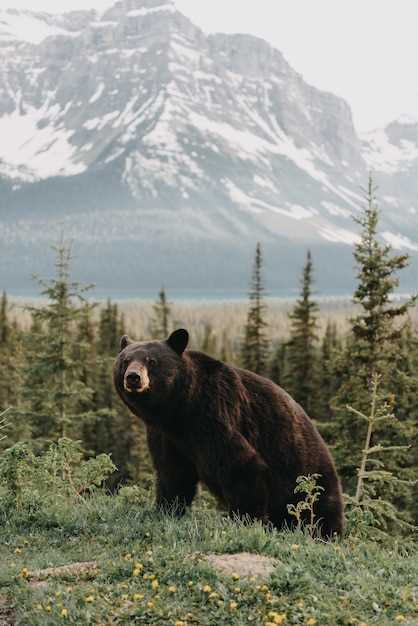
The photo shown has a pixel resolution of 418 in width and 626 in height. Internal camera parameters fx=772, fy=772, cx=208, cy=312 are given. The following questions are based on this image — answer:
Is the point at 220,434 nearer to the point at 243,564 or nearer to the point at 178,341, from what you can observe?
the point at 178,341

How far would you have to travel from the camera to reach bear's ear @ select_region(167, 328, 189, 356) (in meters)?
8.17

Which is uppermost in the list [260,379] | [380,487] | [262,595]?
[260,379]

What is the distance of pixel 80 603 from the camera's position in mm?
5441

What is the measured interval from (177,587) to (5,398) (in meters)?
47.9

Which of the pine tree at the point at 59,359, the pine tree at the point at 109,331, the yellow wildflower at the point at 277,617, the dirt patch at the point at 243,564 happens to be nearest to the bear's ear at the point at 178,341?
the dirt patch at the point at 243,564

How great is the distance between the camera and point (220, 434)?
7.96m

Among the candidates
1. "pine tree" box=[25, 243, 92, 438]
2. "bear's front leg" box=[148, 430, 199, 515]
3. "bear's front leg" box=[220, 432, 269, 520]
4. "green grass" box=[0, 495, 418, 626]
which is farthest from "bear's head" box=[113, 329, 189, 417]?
"pine tree" box=[25, 243, 92, 438]

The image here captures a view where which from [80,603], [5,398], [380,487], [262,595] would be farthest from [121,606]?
[5,398]

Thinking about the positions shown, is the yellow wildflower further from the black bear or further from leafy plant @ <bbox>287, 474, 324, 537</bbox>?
the black bear

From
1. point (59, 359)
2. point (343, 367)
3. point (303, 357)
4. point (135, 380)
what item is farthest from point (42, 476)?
point (303, 357)

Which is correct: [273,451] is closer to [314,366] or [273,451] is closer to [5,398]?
[314,366]

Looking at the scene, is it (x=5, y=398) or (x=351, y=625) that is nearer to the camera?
(x=351, y=625)

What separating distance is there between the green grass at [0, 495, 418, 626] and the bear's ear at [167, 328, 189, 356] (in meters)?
1.76

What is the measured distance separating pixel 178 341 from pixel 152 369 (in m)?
0.47
